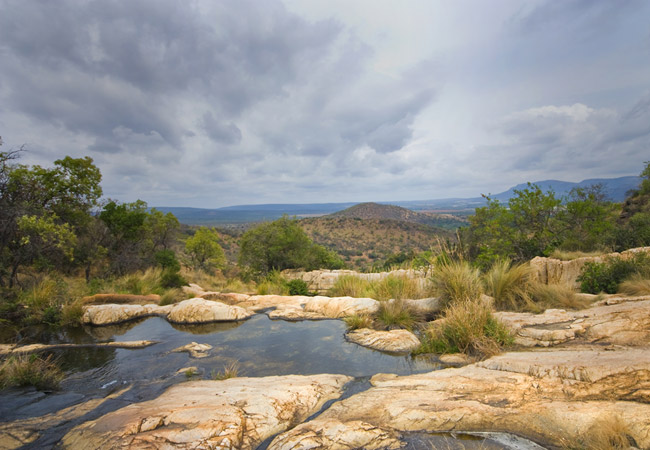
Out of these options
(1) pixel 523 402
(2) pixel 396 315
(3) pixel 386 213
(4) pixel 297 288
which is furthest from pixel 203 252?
Result: (3) pixel 386 213

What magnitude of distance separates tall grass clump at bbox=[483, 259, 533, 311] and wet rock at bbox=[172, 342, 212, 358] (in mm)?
7483

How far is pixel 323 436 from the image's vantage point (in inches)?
126

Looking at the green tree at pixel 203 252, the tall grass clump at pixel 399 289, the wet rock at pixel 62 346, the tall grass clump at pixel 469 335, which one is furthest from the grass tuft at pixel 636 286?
the green tree at pixel 203 252

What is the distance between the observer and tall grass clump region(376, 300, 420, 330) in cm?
763

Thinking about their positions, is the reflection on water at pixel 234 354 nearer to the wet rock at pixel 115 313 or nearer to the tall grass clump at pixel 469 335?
the wet rock at pixel 115 313

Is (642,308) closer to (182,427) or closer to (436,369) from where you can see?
(436,369)

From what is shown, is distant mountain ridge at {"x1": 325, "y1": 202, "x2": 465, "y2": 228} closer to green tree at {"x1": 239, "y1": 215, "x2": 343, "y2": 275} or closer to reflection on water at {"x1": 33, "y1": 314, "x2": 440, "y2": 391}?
green tree at {"x1": 239, "y1": 215, "x2": 343, "y2": 275}

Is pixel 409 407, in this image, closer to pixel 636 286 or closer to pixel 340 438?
pixel 340 438

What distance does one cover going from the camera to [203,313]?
8984 millimetres

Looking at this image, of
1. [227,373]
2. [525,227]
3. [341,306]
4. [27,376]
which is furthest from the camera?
[525,227]

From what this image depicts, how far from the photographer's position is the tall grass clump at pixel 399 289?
29.9ft

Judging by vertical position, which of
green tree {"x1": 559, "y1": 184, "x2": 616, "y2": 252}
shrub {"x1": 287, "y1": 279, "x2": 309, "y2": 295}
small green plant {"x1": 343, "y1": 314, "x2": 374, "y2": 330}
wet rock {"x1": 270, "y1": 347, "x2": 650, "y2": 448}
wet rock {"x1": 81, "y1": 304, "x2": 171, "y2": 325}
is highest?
green tree {"x1": 559, "y1": 184, "x2": 616, "y2": 252}

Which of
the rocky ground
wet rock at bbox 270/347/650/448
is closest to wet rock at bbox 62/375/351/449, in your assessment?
the rocky ground

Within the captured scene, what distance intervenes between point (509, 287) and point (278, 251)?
15.4 meters
